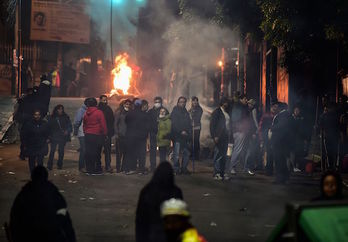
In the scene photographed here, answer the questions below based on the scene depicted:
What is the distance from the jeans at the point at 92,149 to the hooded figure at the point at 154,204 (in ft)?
28.6

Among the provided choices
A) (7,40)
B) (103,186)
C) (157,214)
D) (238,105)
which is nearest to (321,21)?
(238,105)

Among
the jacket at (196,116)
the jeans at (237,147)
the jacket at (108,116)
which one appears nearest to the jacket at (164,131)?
the jacket at (108,116)

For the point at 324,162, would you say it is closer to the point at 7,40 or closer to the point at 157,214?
the point at 157,214

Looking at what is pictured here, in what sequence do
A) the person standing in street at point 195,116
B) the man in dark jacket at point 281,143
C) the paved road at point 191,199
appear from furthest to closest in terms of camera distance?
the person standing in street at point 195,116
the man in dark jacket at point 281,143
the paved road at point 191,199

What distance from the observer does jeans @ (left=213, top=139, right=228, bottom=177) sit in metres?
14.2

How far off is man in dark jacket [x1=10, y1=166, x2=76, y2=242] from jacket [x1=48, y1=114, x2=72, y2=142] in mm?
9093

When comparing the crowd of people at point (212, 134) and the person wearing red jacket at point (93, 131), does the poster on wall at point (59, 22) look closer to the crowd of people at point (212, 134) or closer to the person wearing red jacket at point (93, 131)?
the crowd of people at point (212, 134)

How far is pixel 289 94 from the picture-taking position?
808 inches

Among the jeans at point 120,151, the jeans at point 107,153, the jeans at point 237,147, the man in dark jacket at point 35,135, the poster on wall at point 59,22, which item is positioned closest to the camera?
the man in dark jacket at point 35,135

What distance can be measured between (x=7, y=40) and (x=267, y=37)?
22367 millimetres

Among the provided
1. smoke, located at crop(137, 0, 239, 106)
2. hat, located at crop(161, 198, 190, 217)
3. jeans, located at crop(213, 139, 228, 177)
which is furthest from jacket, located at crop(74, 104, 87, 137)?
hat, located at crop(161, 198, 190, 217)

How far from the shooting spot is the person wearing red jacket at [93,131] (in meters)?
14.6

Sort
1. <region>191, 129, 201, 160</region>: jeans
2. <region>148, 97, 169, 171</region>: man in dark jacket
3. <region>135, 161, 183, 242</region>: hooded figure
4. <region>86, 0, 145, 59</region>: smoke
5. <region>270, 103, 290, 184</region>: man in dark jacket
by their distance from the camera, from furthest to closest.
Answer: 1. <region>86, 0, 145, 59</region>: smoke
2. <region>191, 129, 201, 160</region>: jeans
3. <region>148, 97, 169, 171</region>: man in dark jacket
4. <region>270, 103, 290, 184</region>: man in dark jacket
5. <region>135, 161, 183, 242</region>: hooded figure

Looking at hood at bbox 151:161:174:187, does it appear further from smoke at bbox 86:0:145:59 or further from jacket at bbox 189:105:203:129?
smoke at bbox 86:0:145:59
